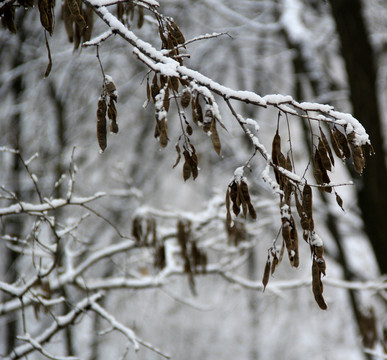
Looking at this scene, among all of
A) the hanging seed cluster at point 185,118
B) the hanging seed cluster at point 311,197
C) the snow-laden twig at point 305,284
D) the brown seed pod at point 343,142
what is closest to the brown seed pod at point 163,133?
the hanging seed cluster at point 185,118

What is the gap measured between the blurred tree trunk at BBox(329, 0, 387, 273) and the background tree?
0.87 metres

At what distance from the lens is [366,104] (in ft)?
17.7

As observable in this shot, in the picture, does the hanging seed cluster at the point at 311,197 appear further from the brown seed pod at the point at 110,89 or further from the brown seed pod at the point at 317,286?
the brown seed pod at the point at 110,89

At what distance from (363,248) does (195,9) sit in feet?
29.5

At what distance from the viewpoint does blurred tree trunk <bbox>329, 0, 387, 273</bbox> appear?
5.35 metres

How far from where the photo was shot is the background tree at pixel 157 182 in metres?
2.43

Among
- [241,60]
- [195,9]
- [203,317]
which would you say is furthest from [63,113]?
[203,317]

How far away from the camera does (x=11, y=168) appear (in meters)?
9.36

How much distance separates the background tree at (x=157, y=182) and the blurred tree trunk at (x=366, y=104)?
87cm

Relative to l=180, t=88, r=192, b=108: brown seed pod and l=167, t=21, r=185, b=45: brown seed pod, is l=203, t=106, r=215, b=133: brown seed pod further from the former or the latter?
l=167, t=21, r=185, b=45: brown seed pod

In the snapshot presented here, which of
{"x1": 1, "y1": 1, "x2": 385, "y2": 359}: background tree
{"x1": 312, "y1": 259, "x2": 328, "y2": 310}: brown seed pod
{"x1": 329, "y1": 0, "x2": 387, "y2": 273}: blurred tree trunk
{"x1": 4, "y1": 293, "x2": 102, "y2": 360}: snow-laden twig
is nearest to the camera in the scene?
{"x1": 312, "y1": 259, "x2": 328, "y2": 310}: brown seed pod

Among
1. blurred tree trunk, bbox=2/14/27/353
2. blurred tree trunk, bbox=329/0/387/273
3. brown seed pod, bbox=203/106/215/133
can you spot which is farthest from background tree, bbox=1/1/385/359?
blurred tree trunk, bbox=329/0/387/273

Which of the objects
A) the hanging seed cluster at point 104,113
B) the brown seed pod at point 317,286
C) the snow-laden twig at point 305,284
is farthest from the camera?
the snow-laden twig at point 305,284

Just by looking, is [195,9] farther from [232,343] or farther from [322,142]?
[232,343]
